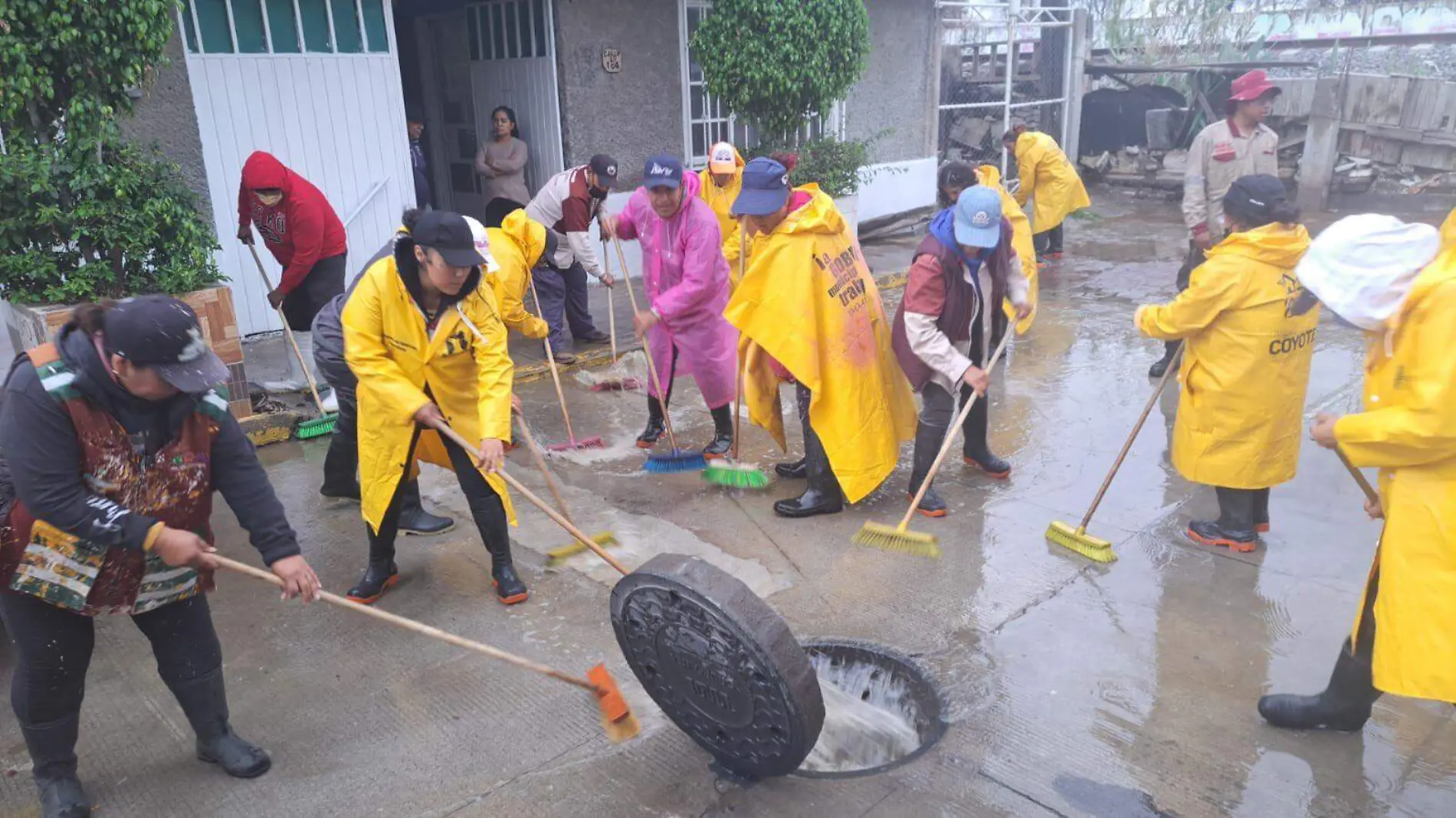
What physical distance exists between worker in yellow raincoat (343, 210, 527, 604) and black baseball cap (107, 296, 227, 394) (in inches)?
44.2

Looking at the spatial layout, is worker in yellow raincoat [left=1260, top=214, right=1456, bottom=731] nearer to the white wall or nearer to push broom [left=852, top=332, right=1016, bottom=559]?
push broom [left=852, top=332, right=1016, bottom=559]

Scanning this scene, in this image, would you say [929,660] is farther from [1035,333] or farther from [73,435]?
[1035,333]

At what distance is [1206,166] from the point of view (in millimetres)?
6715

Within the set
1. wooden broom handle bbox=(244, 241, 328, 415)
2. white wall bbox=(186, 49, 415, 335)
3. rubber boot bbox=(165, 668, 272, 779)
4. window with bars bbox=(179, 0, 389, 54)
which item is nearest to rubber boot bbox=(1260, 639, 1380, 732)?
rubber boot bbox=(165, 668, 272, 779)

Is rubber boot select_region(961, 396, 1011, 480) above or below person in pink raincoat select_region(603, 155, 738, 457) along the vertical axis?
below

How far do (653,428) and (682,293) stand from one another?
38.9 inches

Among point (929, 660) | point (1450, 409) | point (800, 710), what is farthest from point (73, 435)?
point (1450, 409)

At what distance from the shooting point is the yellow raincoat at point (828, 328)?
15.3ft

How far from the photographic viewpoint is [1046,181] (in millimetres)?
9664

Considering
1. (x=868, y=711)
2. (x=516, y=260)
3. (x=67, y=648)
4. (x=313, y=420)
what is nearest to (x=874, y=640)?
(x=868, y=711)

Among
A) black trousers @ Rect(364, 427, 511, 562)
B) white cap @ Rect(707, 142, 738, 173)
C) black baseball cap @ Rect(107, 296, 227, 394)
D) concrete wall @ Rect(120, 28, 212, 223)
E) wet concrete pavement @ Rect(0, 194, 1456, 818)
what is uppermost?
concrete wall @ Rect(120, 28, 212, 223)

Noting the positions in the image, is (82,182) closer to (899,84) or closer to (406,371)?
(406,371)

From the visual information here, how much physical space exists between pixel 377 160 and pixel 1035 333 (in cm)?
554

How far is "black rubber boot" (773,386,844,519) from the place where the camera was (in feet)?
16.1
